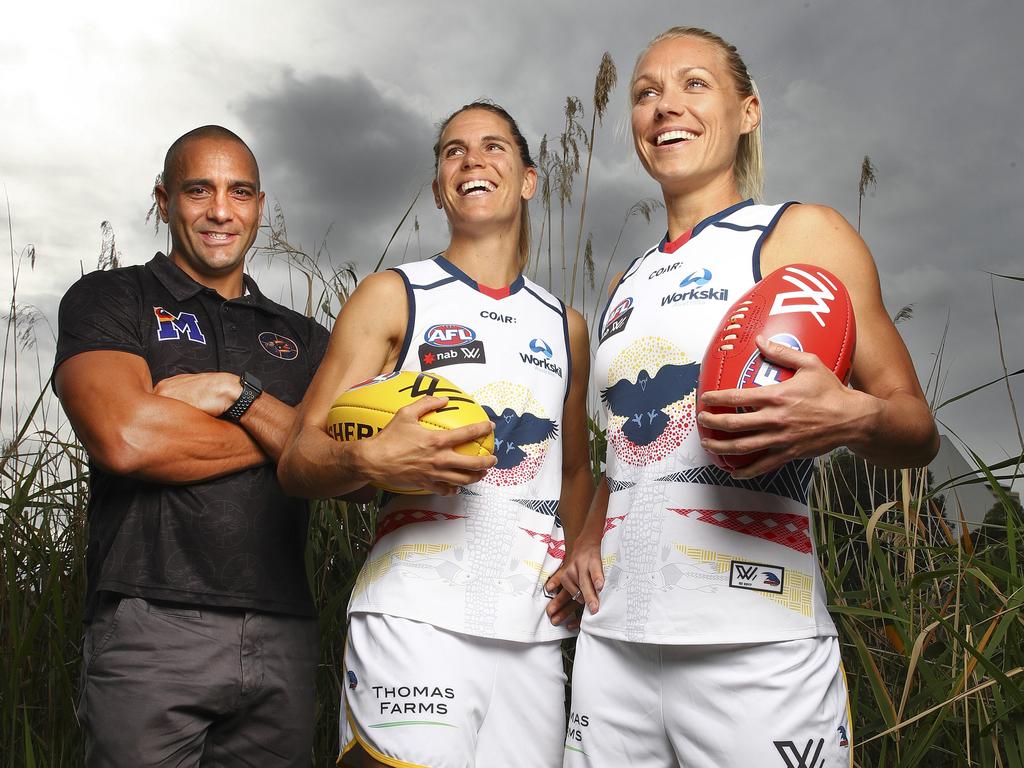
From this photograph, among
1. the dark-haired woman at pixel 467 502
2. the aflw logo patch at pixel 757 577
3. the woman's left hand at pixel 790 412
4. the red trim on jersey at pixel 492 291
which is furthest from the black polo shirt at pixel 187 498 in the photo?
the woman's left hand at pixel 790 412

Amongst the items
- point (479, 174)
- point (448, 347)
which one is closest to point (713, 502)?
point (448, 347)

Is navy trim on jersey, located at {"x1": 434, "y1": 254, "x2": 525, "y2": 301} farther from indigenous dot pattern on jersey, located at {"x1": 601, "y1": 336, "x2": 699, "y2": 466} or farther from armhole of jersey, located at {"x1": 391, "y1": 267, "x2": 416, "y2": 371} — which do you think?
indigenous dot pattern on jersey, located at {"x1": 601, "y1": 336, "x2": 699, "y2": 466}

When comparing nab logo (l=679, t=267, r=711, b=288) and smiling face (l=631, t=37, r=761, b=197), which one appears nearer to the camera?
nab logo (l=679, t=267, r=711, b=288)

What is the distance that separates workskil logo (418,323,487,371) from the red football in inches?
28.7

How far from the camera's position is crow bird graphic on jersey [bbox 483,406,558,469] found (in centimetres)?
219

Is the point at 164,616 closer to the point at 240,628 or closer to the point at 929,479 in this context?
the point at 240,628

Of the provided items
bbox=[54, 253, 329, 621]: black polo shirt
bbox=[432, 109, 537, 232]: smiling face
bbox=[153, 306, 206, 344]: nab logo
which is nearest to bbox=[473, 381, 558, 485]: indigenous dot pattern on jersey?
bbox=[432, 109, 537, 232]: smiling face

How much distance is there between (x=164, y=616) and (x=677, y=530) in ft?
4.55

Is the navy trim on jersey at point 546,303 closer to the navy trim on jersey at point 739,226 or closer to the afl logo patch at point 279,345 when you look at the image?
the navy trim on jersey at point 739,226

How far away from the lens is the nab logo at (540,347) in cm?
232

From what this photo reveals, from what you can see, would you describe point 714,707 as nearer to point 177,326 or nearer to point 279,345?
point 279,345

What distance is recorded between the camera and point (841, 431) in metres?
1.55

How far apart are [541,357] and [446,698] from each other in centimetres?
87

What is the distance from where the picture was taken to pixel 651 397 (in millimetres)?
1954
